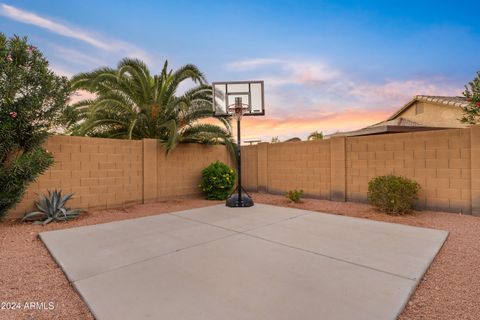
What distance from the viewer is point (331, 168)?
814cm

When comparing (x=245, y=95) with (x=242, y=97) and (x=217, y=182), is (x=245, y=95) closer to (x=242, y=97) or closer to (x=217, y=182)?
(x=242, y=97)

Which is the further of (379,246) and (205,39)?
(205,39)

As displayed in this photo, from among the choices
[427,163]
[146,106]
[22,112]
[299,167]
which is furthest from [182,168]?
[427,163]

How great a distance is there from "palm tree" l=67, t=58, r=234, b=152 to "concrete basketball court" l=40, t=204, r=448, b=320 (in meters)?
4.17

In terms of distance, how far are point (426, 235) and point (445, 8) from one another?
24.9 ft

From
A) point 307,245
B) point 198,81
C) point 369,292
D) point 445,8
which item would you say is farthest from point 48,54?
point 445,8

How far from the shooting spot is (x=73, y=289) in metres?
2.58

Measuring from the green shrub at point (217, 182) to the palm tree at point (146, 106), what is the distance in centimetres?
125

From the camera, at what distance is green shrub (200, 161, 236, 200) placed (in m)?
8.73

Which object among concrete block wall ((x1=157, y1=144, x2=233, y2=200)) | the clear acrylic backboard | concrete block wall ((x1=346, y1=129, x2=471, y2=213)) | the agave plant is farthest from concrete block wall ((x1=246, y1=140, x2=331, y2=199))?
the agave plant

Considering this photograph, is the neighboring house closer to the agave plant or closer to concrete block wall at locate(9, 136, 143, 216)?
concrete block wall at locate(9, 136, 143, 216)

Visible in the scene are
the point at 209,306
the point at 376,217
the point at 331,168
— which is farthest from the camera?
the point at 331,168

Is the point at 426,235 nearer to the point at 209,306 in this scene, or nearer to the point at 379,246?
the point at 379,246

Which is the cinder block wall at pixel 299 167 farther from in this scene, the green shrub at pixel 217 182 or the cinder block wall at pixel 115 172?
the cinder block wall at pixel 115 172
